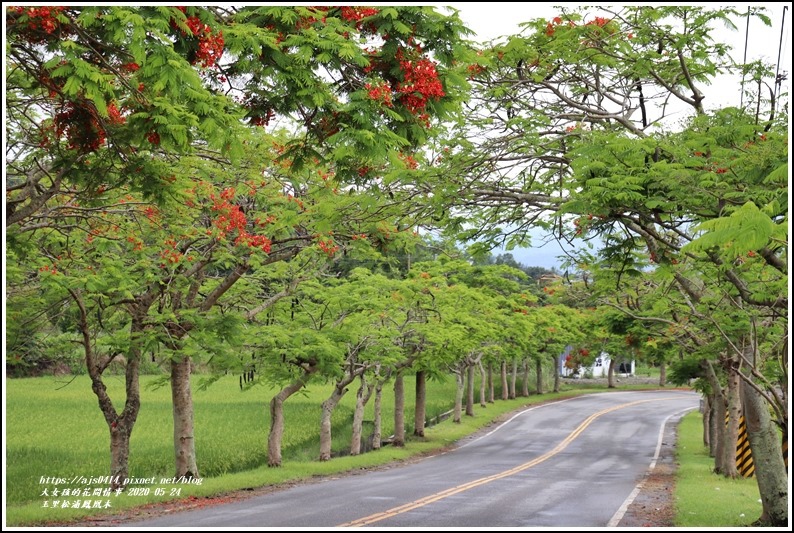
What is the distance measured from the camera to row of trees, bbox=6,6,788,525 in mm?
6926

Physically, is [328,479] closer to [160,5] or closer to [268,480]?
[268,480]

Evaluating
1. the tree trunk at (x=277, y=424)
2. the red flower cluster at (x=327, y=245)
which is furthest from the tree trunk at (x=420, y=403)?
the red flower cluster at (x=327, y=245)

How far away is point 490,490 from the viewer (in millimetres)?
18156

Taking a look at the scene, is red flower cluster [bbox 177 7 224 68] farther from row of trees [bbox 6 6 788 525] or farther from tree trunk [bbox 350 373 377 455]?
tree trunk [bbox 350 373 377 455]

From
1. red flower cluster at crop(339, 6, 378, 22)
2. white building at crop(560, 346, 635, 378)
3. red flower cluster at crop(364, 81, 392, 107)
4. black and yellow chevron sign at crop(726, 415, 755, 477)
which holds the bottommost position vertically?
black and yellow chevron sign at crop(726, 415, 755, 477)

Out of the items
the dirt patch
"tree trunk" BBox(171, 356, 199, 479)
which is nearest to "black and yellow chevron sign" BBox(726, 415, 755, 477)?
the dirt patch

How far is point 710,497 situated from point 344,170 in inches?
477

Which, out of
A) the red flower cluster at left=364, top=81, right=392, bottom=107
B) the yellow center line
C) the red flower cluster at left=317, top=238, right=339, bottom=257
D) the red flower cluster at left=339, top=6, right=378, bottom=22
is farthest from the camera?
the red flower cluster at left=317, top=238, right=339, bottom=257

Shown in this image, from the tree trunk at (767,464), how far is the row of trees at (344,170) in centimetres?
3

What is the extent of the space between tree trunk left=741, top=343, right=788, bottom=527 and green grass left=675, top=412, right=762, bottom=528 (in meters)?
0.72

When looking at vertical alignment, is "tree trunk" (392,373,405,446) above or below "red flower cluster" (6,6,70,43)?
below

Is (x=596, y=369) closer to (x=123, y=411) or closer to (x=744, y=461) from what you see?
(x=744, y=461)

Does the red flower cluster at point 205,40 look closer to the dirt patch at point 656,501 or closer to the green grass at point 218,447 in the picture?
the green grass at point 218,447

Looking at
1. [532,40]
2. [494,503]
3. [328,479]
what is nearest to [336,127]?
[532,40]
